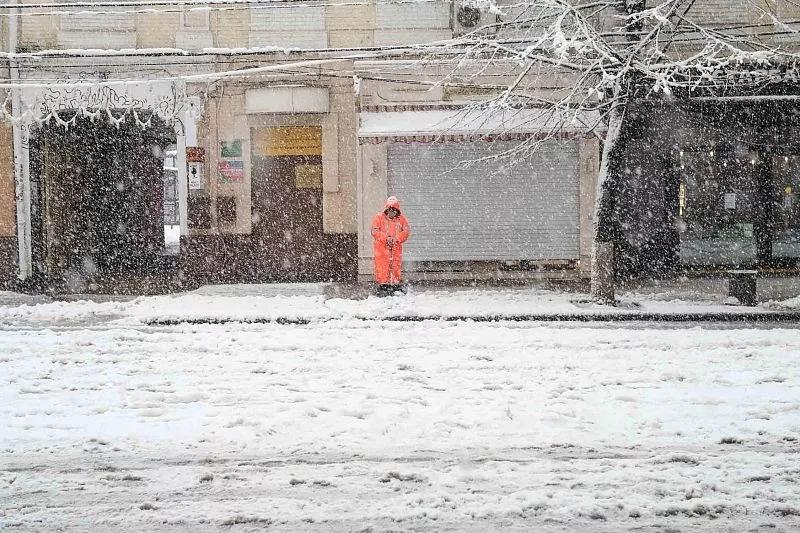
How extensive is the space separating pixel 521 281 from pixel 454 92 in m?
4.52

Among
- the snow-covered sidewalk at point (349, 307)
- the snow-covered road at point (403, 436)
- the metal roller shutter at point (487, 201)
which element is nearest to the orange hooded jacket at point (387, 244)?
the snow-covered sidewalk at point (349, 307)

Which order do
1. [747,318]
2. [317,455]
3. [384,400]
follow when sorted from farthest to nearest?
[747,318] < [384,400] < [317,455]

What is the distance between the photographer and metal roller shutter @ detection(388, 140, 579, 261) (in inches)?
664

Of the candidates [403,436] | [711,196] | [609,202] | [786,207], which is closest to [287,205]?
[609,202]

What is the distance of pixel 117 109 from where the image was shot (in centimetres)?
1750

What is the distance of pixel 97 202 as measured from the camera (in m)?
19.9

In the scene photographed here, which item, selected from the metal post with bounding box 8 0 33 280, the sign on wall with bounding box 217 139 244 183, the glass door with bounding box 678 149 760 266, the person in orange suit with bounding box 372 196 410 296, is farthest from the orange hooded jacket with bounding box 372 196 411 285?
the metal post with bounding box 8 0 33 280

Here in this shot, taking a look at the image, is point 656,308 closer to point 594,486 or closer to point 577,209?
point 577,209

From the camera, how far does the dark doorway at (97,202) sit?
17.5 metres

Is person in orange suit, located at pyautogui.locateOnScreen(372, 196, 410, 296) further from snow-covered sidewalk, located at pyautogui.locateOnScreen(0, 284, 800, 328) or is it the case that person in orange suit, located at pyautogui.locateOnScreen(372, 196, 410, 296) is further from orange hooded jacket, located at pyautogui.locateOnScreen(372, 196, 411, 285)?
snow-covered sidewalk, located at pyautogui.locateOnScreen(0, 284, 800, 328)

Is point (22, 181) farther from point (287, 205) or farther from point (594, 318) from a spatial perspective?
point (594, 318)

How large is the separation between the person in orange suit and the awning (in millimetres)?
1922

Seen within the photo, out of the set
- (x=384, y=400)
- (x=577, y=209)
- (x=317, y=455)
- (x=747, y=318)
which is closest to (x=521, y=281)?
(x=577, y=209)

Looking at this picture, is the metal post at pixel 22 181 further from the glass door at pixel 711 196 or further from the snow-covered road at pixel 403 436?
the glass door at pixel 711 196
